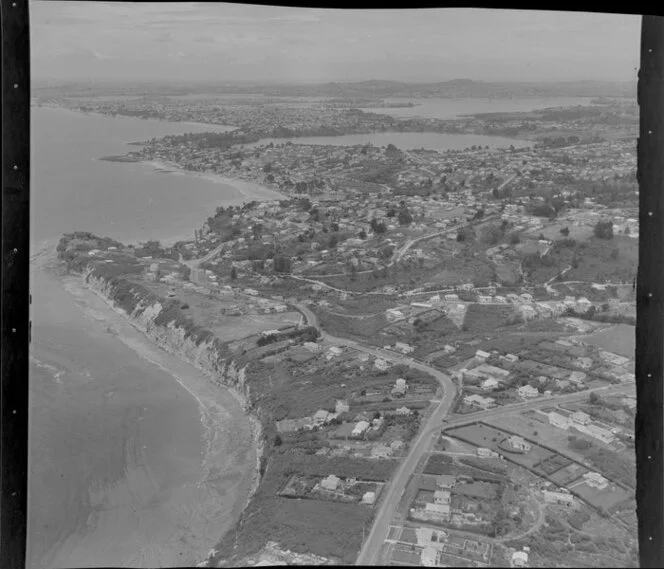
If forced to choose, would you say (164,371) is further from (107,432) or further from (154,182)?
(154,182)

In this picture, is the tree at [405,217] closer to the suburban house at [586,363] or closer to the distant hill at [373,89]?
the distant hill at [373,89]

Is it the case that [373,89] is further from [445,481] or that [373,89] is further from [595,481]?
[595,481]

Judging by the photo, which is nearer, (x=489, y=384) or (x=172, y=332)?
(x=489, y=384)

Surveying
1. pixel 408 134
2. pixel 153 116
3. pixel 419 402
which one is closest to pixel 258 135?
pixel 153 116

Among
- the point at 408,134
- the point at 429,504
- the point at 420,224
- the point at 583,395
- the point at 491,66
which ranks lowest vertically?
the point at 429,504

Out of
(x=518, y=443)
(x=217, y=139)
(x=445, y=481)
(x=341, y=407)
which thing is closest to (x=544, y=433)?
(x=518, y=443)

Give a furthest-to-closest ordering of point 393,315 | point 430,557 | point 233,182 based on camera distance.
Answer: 1. point 233,182
2. point 393,315
3. point 430,557
